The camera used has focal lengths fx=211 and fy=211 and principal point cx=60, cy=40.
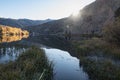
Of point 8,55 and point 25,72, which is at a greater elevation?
point 25,72

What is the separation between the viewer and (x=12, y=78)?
17156 mm

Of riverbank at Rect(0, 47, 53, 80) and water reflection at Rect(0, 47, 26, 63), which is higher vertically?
riverbank at Rect(0, 47, 53, 80)

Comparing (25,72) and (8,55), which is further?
(8,55)

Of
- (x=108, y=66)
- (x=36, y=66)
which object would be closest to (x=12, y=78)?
(x=36, y=66)

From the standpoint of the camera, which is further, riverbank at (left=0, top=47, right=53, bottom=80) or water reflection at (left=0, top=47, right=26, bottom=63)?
water reflection at (left=0, top=47, right=26, bottom=63)

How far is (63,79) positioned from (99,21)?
168 m

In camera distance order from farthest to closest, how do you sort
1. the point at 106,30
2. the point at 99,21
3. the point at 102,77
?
1. the point at 99,21
2. the point at 106,30
3. the point at 102,77

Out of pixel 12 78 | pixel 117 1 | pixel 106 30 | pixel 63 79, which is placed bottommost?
pixel 63 79

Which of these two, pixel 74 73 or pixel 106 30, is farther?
pixel 106 30

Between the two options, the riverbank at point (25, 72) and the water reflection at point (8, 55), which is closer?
the riverbank at point (25, 72)

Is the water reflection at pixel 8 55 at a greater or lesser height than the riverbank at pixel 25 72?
lesser

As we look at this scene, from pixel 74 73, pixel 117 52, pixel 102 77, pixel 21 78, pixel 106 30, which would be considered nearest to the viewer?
pixel 21 78

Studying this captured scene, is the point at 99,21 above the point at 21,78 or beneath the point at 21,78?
above

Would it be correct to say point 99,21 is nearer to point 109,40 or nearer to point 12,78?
point 109,40
